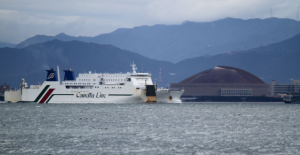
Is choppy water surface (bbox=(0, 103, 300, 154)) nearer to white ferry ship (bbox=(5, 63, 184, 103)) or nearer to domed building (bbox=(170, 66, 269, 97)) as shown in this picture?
white ferry ship (bbox=(5, 63, 184, 103))

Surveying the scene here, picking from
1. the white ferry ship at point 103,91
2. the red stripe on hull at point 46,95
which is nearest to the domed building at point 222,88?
the white ferry ship at point 103,91

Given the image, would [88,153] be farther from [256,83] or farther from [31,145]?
[256,83]

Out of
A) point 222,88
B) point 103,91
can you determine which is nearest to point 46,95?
point 103,91

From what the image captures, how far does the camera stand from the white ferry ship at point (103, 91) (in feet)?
291

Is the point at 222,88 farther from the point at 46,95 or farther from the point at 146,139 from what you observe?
the point at 146,139

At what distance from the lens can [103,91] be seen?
294 ft

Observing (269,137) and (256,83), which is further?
(256,83)

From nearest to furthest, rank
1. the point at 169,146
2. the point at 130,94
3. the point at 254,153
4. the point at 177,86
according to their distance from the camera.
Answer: the point at 254,153 → the point at 169,146 → the point at 130,94 → the point at 177,86

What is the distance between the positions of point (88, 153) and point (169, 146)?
19.8 ft

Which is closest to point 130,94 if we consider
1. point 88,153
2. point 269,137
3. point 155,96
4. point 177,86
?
point 155,96

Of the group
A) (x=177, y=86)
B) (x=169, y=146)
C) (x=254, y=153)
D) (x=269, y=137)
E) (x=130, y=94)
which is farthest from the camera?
(x=177, y=86)

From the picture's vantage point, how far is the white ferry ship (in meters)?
88.8

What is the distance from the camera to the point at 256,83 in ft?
648

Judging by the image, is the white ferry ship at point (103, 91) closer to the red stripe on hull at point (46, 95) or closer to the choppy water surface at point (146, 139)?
the red stripe on hull at point (46, 95)
